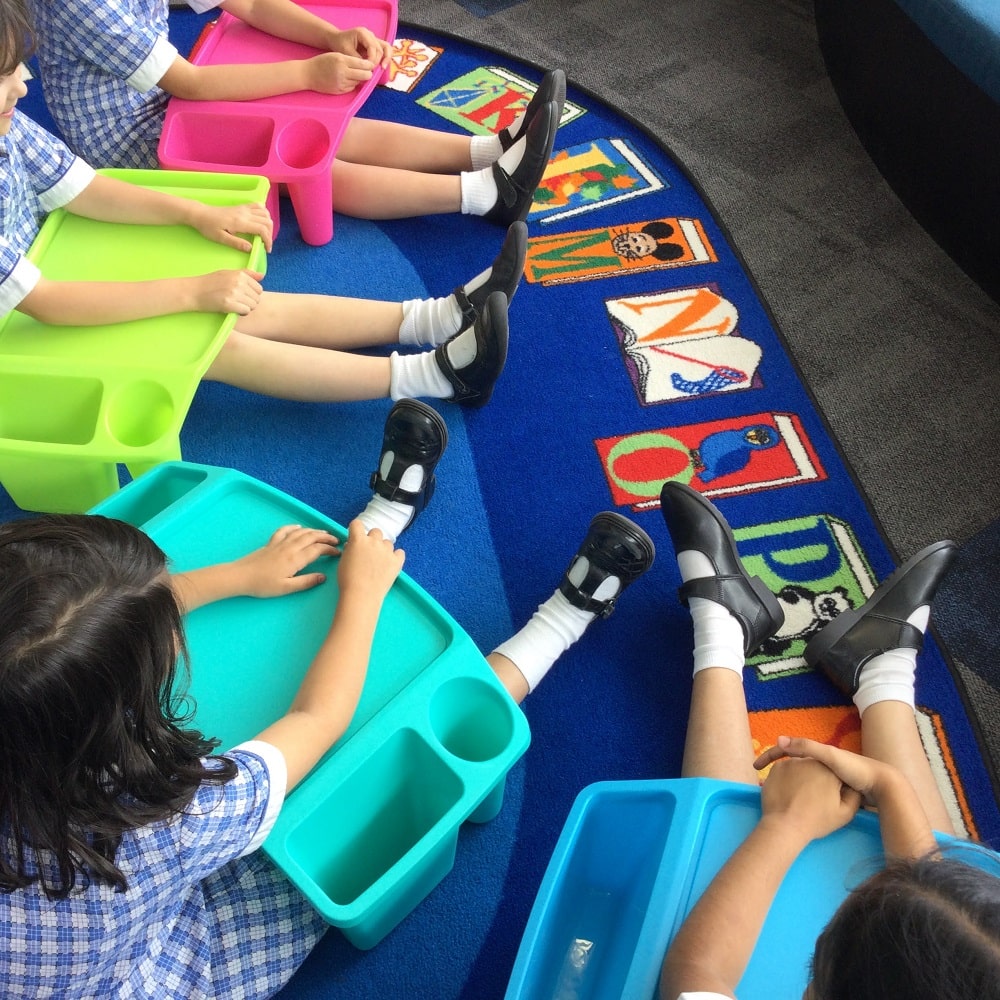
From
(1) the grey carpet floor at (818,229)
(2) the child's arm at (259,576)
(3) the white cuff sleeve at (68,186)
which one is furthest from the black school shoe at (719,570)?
(3) the white cuff sleeve at (68,186)

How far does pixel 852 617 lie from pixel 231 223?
32.2 inches

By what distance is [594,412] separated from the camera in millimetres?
1230

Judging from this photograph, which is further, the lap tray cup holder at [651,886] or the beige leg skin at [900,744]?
the beige leg skin at [900,744]

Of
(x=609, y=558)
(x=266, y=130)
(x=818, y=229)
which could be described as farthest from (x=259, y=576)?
(x=818, y=229)

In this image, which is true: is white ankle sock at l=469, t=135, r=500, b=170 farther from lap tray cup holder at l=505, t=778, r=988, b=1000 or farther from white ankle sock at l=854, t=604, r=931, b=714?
lap tray cup holder at l=505, t=778, r=988, b=1000

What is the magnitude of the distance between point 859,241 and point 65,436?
3.82ft

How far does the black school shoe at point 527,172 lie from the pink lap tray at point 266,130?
23cm

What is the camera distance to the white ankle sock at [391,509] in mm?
1069

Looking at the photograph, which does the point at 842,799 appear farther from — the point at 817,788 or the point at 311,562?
the point at 311,562

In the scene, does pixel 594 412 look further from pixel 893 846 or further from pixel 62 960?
pixel 62 960

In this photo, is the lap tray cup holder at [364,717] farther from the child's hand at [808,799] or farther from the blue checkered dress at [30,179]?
the blue checkered dress at [30,179]

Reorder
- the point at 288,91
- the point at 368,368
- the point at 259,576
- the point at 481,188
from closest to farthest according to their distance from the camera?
1. the point at 259,576
2. the point at 368,368
3. the point at 288,91
4. the point at 481,188

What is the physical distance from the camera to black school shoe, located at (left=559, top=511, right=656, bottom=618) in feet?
3.26

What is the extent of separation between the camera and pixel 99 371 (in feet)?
3.02
